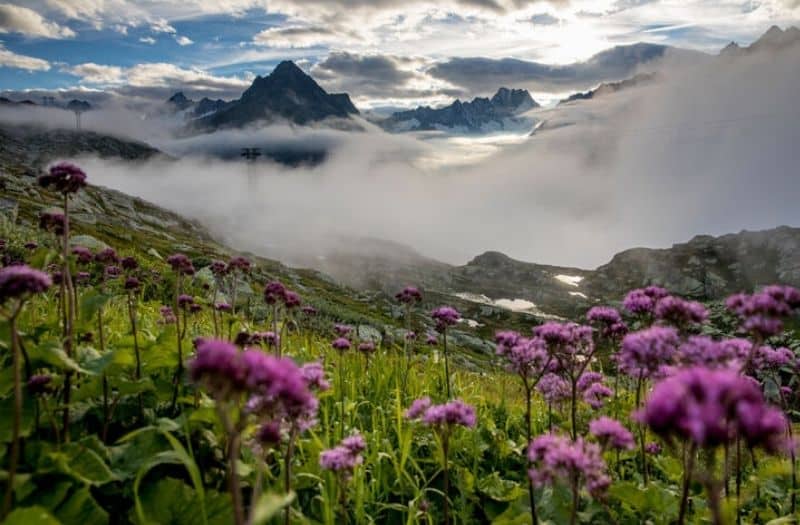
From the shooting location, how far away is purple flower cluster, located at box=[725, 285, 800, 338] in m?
3.63

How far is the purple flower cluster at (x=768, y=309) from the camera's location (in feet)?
11.9

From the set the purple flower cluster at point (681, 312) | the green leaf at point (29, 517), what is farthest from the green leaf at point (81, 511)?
the purple flower cluster at point (681, 312)

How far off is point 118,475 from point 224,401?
203 cm

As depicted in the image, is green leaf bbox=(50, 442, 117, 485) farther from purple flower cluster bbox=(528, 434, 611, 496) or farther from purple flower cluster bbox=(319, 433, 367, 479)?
purple flower cluster bbox=(528, 434, 611, 496)

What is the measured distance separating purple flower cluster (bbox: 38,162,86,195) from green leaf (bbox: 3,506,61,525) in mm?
3232

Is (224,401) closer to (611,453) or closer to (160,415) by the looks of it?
(160,415)

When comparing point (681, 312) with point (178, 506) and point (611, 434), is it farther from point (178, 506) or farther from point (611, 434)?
point (178, 506)

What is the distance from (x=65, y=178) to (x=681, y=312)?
5.47 m

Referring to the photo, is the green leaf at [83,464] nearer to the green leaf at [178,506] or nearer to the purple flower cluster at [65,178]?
the green leaf at [178,506]

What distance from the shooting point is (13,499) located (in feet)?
11.4

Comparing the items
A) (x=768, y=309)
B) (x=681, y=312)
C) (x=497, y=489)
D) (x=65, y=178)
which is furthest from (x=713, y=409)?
(x=65, y=178)

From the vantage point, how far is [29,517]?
2.71m

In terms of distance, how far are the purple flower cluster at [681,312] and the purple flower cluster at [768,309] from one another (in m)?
0.30

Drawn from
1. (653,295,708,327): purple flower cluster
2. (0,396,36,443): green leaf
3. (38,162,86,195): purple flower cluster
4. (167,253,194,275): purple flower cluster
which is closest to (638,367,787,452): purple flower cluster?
(653,295,708,327): purple flower cluster
